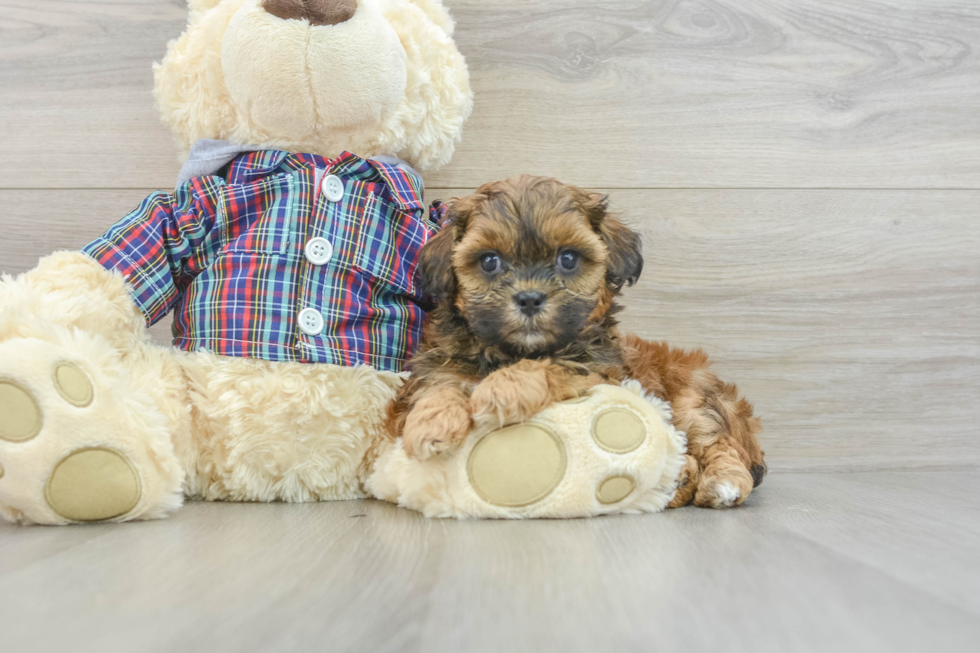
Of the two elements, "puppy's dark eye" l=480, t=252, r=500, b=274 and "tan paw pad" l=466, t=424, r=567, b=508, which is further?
"puppy's dark eye" l=480, t=252, r=500, b=274

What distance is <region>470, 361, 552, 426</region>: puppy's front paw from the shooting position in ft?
4.03

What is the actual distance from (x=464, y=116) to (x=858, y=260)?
3.97 feet

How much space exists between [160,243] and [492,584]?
104 cm

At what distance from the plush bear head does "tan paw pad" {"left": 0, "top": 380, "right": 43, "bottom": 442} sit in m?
0.72

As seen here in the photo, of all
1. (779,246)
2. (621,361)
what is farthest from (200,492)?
(779,246)

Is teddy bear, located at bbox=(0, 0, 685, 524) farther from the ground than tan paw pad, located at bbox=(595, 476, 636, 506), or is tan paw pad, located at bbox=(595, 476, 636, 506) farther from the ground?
teddy bear, located at bbox=(0, 0, 685, 524)

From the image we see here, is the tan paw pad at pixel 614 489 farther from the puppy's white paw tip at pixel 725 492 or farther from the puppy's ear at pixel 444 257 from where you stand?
the puppy's ear at pixel 444 257

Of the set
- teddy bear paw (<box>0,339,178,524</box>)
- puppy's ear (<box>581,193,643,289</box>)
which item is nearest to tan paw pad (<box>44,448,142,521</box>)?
teddy bear paw (<box>0,339,178,524</box>)

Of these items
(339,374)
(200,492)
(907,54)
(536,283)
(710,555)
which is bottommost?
(200,492)

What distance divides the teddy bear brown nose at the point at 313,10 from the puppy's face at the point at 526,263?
46cm

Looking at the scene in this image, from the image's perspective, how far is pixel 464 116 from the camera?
1727 mm

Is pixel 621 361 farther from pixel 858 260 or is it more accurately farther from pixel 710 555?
pixel 858 260

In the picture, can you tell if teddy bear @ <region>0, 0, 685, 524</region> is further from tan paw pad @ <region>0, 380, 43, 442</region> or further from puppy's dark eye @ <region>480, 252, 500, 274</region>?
puppy's dark eye @ <region>480, 252, 500, 274</region>

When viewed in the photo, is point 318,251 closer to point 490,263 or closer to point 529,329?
point 490,263
